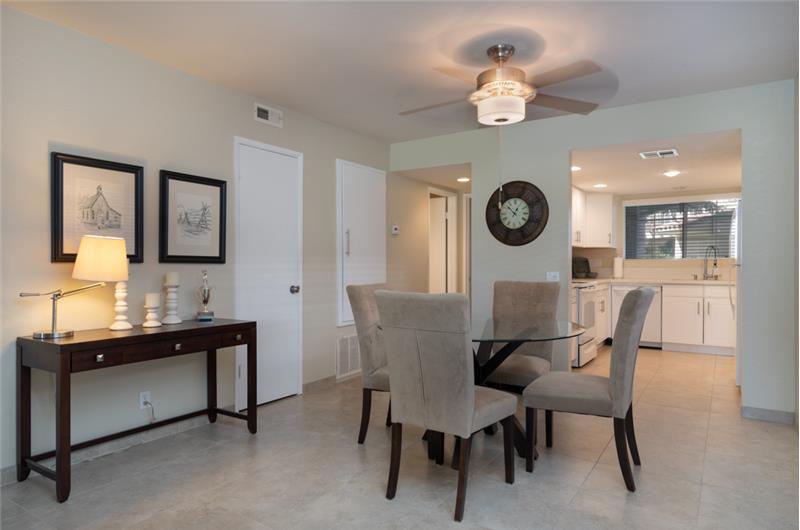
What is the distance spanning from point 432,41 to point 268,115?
1.69 meters

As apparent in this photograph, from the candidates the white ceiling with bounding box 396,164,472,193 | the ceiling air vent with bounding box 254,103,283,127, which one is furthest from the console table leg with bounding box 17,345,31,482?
the white ceiling with bounding box 396,164,472,193

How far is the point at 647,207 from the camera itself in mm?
7035

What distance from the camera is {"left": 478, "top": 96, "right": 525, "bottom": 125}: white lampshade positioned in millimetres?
2643

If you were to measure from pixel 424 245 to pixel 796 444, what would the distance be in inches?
154

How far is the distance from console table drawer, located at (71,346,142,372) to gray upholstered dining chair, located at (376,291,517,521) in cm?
138

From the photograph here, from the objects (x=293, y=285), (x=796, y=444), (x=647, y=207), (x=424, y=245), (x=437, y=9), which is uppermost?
(x=437, y=9)

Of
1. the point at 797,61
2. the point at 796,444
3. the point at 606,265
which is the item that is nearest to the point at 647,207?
the point at 606,265

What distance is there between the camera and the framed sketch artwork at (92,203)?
2637mm

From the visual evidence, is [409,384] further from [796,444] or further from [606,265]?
[606,265]

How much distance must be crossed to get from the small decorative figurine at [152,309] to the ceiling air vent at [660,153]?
161 inches

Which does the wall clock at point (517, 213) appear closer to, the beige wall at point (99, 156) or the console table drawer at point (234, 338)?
the beige wall at point (99, 156)

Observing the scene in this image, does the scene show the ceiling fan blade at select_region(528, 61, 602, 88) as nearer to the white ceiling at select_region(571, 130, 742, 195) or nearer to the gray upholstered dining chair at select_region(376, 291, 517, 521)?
the gray upholstered dining chair at select_region(376, 291, 517, 521)

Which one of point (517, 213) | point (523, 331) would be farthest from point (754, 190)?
point (523, 331)

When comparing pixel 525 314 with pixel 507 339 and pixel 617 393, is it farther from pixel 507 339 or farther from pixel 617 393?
pixel 617 393
